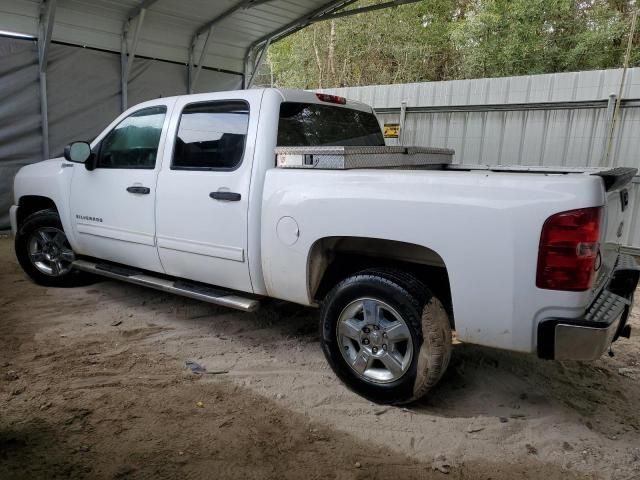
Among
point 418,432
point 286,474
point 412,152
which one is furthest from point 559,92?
point 286,474

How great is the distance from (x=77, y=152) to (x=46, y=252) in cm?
143

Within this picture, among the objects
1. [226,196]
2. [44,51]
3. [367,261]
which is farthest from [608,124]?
[44,51]

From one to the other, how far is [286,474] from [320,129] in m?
2.56

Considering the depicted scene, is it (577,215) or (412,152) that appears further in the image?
(412,152)

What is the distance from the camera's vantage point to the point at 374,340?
3023 mm

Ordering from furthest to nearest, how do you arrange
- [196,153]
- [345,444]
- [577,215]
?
[196,153]
[345,444]
[577,215]

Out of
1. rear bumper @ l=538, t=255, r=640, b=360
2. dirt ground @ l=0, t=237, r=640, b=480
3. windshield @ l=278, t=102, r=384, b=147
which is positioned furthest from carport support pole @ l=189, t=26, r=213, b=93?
rear bumper @ l=538, t=255, r=640, b=360

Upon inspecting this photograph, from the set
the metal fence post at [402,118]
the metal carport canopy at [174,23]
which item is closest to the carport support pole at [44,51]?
the metal carport canopy at [174,23]

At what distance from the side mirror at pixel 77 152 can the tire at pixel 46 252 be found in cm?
92

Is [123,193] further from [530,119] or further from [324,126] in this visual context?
[530,119]

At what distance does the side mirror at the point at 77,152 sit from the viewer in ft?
14.5

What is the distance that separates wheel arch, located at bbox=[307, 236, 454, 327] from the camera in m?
3.07

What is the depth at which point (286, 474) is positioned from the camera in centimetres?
243

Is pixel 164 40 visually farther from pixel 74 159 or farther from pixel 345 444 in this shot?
pixel 345 444
